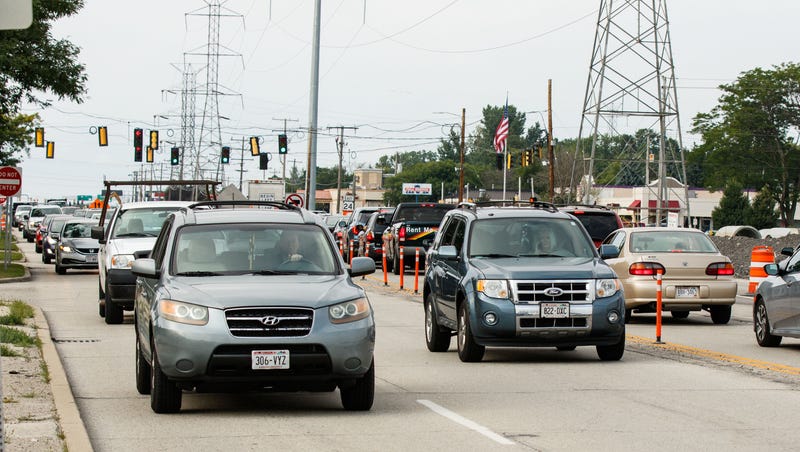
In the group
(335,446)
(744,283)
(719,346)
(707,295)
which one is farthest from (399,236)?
(335,446)

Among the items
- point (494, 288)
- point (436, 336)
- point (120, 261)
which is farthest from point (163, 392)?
point (120, 261)

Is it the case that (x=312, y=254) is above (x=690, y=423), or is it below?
above

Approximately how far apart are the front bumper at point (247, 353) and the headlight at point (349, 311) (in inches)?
2.2

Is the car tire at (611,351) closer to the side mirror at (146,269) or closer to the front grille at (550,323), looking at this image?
the front grille at (550,323)

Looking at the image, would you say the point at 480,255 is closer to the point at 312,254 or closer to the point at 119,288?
the point at 312,254

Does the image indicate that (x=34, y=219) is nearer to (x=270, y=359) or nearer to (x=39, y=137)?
(x=39, y=137)

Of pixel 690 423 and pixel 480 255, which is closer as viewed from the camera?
pixel 690 423

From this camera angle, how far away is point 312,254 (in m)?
11.3

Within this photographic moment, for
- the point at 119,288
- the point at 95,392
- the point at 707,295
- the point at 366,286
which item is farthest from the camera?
the point at 366,286

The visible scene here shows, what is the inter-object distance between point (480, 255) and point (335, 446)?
22.1 ft

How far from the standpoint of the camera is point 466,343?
1473cm

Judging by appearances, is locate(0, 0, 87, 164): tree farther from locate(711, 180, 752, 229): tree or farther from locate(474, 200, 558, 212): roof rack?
locate(711, 180, 752, 229): tree

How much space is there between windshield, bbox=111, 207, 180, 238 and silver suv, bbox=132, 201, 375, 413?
10550 millimetres

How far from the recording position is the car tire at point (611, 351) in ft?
48.7
